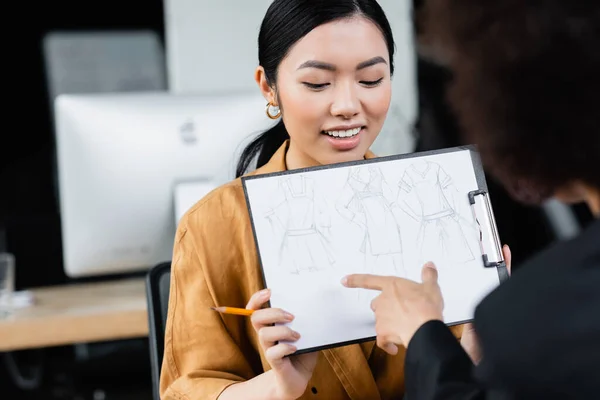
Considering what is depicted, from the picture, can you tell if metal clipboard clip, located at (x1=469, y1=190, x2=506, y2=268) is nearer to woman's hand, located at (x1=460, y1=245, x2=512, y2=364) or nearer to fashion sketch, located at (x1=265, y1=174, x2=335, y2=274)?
woman's hand, located at (x1=460, y1=245, x2=512, y2=364)

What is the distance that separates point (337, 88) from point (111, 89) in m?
3.46

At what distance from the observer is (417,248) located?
1062 mm

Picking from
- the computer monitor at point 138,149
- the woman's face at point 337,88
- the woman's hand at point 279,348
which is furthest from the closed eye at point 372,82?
the computer monitor at point 138,149

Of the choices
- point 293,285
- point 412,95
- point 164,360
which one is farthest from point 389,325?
point 412,95

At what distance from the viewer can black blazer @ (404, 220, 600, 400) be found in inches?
26.3

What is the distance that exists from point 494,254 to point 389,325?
0.22 m

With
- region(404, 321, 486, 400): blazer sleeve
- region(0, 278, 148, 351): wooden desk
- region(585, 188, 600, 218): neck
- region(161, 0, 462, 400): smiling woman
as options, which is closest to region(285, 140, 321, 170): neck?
region(161, 0, 462, 400): smiling woman

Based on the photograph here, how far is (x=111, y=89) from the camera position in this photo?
4.40m

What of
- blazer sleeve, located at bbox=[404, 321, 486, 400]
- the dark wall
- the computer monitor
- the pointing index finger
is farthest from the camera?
the dark wall

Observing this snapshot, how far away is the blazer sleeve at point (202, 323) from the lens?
1139mm

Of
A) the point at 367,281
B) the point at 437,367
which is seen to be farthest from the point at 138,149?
the point at 437,367

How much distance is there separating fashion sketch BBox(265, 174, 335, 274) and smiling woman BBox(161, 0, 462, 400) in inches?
6.2

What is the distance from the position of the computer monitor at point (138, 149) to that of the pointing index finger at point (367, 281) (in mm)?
801

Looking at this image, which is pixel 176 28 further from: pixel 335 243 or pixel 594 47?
pixel 594 47
